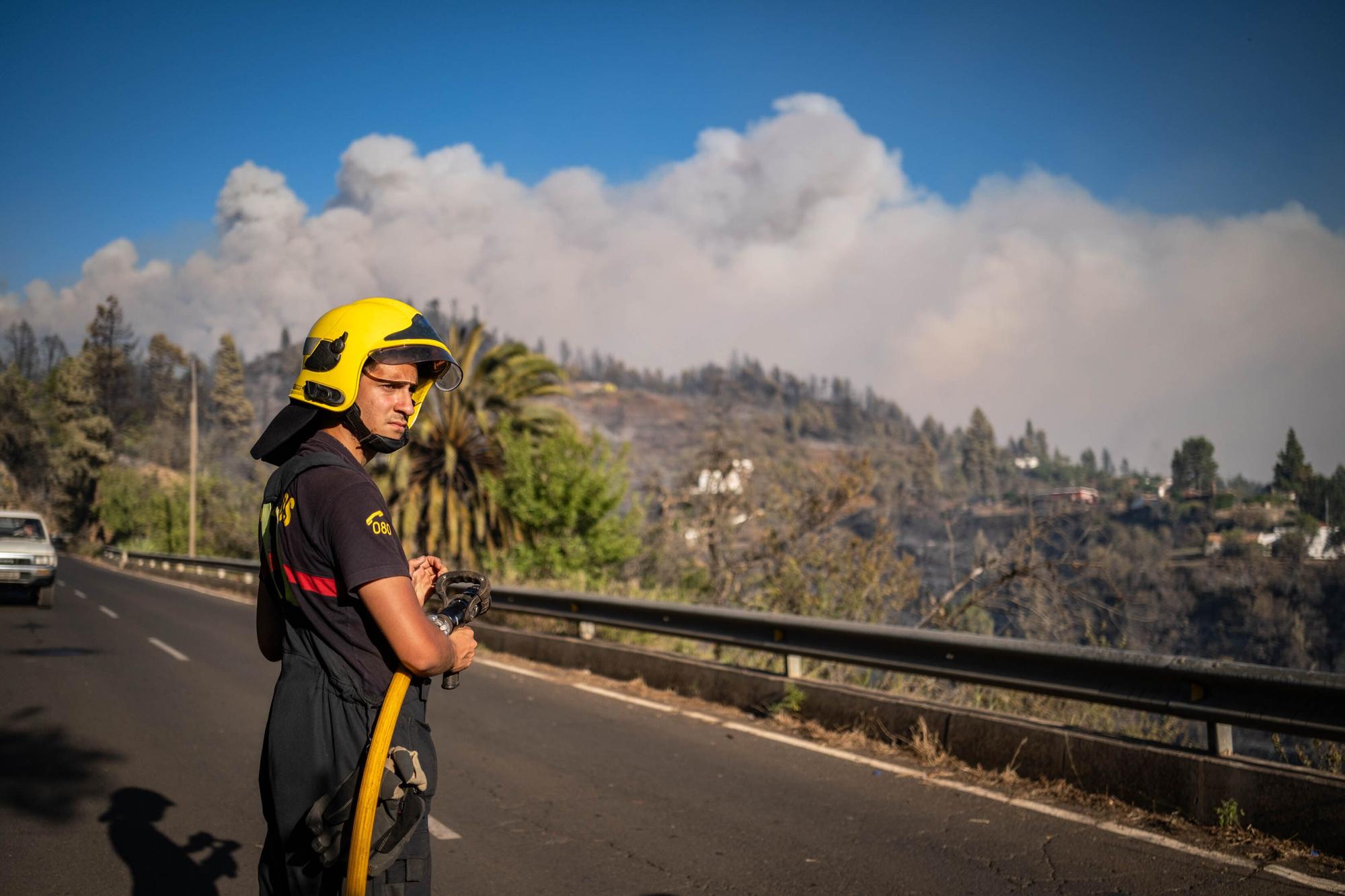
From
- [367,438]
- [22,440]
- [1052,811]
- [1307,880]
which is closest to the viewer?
[367,438]

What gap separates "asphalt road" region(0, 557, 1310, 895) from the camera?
465 cm

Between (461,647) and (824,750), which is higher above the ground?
(461,647)

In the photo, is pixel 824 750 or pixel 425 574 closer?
pixel 425 574

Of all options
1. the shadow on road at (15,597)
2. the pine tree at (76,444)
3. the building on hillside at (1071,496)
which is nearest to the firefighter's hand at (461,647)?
the building on hillside at (1071,496)

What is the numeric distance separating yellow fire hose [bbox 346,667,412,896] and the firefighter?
0.30 ft

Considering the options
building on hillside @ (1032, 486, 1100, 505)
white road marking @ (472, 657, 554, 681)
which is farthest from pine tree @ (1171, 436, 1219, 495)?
white road marking @ (472, 657, 554, 681)

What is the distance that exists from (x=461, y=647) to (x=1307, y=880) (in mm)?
4289

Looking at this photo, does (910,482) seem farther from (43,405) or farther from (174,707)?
(43,405)

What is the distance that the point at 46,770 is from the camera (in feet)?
21.6

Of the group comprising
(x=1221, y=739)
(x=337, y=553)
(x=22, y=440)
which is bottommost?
(x=1221, y=739)

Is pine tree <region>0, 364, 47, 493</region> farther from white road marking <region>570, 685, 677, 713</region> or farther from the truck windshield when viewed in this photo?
white road marking <region>570, 685, 677, 713</region>

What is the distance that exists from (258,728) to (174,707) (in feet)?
4.53

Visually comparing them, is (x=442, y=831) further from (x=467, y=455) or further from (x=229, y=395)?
(x=229, y=395)

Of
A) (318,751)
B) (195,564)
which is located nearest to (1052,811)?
(318,751)
